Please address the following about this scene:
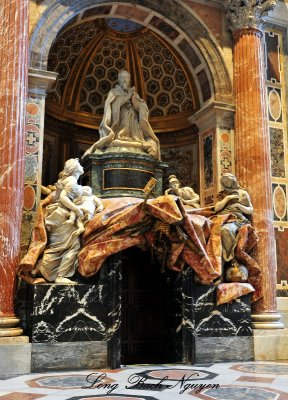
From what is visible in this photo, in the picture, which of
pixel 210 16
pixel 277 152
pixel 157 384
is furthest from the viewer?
pixel 277 152

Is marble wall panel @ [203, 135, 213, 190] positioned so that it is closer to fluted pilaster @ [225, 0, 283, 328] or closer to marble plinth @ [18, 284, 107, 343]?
fluted pilaster @ [225, 0, 283, 328]

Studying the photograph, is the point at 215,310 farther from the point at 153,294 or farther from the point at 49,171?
the point at 49,171

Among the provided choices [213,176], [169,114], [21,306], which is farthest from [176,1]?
[21,306]

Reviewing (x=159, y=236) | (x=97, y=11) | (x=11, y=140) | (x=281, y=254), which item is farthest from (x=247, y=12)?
(x=11, y=140)

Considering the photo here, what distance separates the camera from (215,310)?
7941mm

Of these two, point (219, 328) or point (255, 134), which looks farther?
point (255, 134)

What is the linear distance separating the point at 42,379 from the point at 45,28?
18.7ft

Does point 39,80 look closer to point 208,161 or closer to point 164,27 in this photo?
point 164,27

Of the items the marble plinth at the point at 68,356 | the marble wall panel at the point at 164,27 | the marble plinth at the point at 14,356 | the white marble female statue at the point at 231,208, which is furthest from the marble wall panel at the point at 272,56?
the marble plinth at the point at 14,356

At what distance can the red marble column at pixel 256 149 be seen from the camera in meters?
9.12

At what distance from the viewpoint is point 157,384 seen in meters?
5.81

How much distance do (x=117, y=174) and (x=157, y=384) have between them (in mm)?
4136

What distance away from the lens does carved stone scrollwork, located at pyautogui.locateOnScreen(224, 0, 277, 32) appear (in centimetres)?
1012

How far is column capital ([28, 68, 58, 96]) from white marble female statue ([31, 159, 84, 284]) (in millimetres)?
1871
